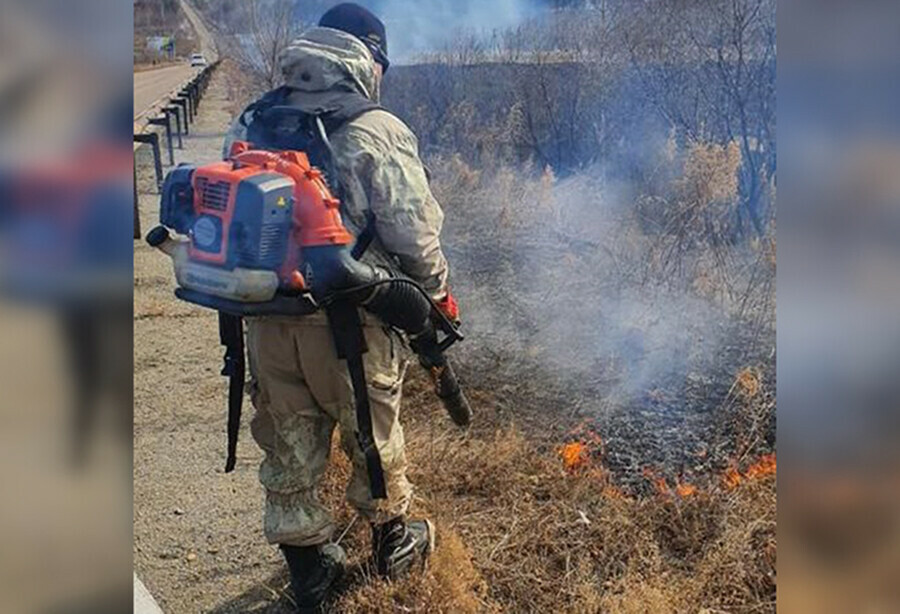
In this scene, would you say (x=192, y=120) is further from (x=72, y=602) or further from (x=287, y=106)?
(x=72, y=602)

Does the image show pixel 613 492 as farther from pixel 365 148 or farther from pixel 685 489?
pixel 365 148

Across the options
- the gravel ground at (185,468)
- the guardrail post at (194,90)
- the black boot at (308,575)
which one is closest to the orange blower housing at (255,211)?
the gravel ground at (185,468)

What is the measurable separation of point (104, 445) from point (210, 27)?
113 centimetres

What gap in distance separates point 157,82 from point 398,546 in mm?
1309

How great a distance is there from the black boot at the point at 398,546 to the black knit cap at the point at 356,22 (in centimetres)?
119

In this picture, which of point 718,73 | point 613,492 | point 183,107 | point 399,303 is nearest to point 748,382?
point 613,492

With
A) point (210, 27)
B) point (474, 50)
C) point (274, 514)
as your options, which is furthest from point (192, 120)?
point (274, 514)

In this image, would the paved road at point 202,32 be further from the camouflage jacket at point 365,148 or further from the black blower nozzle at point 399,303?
the black blower nozzle at point 399,303

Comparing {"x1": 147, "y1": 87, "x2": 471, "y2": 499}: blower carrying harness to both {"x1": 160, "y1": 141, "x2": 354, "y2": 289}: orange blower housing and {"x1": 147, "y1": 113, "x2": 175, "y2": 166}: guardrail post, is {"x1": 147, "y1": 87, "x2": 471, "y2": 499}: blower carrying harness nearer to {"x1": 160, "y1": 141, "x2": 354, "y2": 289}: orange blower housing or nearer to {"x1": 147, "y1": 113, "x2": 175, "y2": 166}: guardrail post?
{"x1": 160, "y1": 141, "x2": 354, "y2": 289}: orange blower housing

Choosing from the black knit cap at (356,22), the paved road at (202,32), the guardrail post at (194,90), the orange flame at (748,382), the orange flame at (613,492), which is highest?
the black knit cap at (356,22)

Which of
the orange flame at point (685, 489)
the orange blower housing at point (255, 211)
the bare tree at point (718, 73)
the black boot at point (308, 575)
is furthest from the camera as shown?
the orange flame at point (685, 489)

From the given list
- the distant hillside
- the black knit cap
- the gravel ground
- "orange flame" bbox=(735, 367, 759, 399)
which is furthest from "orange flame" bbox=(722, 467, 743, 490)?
the distant hillside

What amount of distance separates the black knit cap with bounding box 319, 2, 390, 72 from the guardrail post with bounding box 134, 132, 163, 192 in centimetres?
48

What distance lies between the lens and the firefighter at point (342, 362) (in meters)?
2.36
